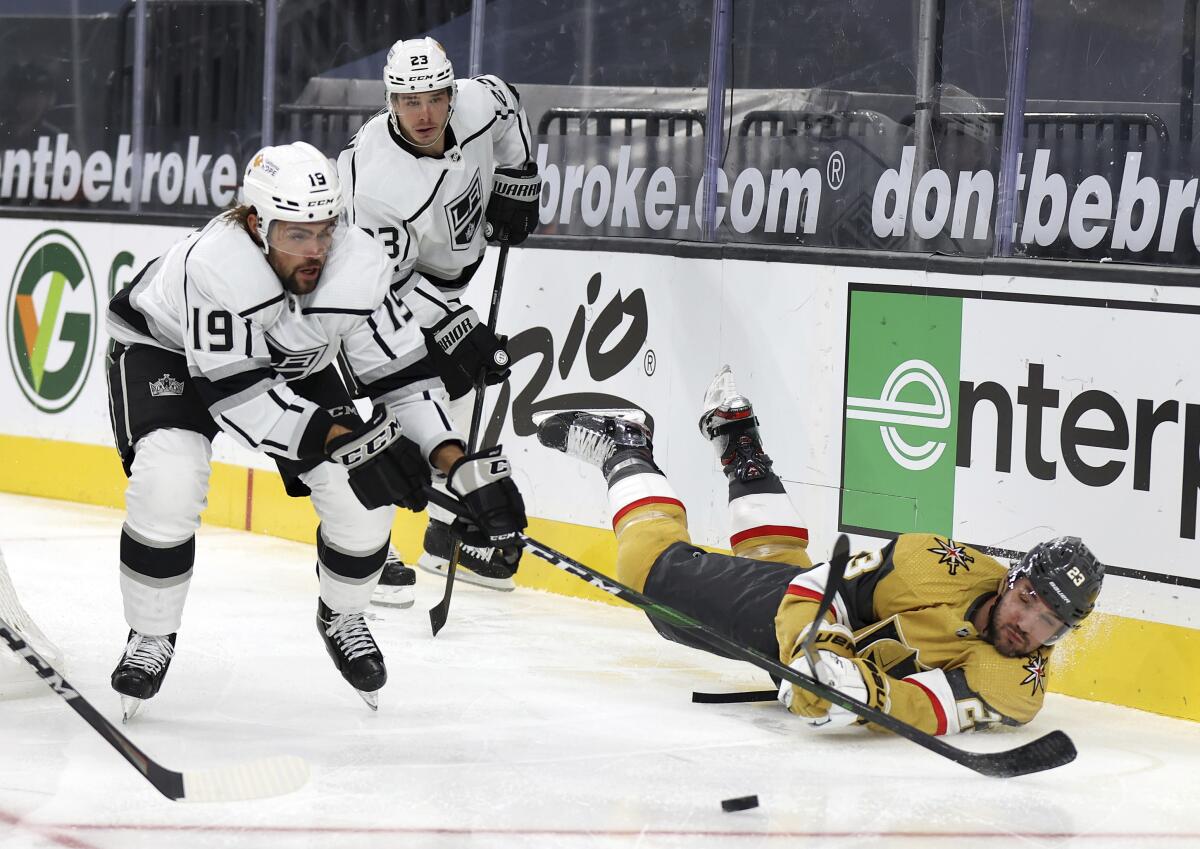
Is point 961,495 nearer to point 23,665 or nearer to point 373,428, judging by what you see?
point 373,428

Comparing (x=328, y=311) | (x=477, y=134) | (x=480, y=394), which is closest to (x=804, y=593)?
(x=328, y=311)

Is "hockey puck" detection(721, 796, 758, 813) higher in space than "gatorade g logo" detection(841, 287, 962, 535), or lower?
lower

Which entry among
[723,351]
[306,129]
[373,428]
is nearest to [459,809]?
[373,428]

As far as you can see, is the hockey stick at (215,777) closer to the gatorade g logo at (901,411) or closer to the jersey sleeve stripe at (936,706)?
the jersey sleeve stripe at (936,706)

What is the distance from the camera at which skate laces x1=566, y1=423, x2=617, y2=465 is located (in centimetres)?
389

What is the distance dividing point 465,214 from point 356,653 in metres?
1.31

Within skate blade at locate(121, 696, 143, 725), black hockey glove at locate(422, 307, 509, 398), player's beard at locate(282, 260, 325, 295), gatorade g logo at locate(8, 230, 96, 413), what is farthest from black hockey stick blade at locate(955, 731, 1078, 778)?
gatorade g logo at locate(8, 230, 96, 413)

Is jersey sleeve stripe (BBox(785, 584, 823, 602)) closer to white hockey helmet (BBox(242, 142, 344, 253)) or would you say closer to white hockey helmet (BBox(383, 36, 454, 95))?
white hockey helmet (BBox(242, 142, 344, 253))

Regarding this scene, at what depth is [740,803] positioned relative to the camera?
2771mm

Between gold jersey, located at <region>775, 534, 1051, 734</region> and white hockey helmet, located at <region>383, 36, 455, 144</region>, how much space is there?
4.62ft

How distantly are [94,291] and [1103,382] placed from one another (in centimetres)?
345

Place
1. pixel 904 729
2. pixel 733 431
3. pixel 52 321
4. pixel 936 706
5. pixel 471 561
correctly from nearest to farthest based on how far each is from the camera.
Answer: pixel 904 729
pixel 936 706
pixel 733 431
pixel 471 561
pixel 52 321

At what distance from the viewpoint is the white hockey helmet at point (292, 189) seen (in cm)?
291

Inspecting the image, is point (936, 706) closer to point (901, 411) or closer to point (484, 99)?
point (901, 411)
